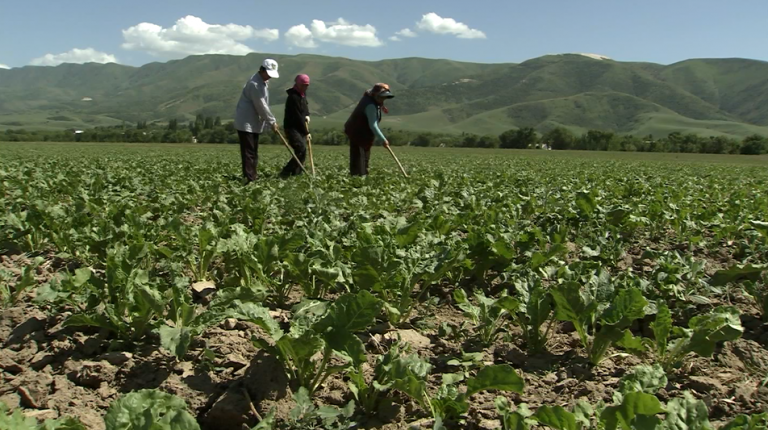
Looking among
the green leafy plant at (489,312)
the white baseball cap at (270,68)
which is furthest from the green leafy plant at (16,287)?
the white baseball cap at (270,68)

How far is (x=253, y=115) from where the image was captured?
10.0 m

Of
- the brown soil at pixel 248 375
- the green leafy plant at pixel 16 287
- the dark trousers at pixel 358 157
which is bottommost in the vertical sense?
the brown soil at pixel 248 375

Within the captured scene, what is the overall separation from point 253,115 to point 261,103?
0.37 metres

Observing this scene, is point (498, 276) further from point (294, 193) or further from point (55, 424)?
point (294, 193)

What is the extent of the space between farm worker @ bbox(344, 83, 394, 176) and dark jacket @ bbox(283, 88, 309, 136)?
0.85 m

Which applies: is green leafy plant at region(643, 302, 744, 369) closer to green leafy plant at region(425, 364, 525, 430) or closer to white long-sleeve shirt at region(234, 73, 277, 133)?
green leafy plant at region(425, 364, 525, 430)

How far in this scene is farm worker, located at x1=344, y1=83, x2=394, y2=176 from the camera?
10.5 metres

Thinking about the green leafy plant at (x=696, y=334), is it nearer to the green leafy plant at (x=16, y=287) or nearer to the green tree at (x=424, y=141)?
the green leafy plant at (x=16, y=287)

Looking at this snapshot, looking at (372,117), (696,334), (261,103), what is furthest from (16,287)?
(372,117)

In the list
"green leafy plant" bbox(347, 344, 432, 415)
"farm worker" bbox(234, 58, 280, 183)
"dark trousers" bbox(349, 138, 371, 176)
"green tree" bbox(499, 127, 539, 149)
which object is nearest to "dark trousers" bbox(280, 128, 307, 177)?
"farm worker" bbox(234, 58, 280, 183)

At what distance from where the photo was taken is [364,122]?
10.9 metres

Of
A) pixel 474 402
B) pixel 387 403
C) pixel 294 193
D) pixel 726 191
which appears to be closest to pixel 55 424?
pixel 387 403

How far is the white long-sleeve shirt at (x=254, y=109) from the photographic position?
9695mm

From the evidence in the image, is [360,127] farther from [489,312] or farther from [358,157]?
[489,312]
